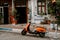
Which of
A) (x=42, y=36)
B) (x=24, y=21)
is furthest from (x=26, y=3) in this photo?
(x=42, y=36)

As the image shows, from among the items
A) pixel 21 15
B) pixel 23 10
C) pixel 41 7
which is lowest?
pixel 21 15

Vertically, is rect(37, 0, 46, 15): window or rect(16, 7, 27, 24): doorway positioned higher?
rect(37, 0, 46, 15): window

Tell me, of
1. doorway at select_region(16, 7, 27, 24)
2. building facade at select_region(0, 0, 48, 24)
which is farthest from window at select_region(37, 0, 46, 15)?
doorway at select_region(16, 7, 27, 24)

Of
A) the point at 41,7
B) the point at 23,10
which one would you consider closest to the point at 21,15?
the point at 23,10

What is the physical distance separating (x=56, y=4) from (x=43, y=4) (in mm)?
9802

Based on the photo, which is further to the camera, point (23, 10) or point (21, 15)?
point (21, 15)

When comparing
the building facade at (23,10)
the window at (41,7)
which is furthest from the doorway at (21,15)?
the window at (41,7)

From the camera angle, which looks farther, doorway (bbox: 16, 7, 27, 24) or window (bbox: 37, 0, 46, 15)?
doorway (bbox: 16, 7, 27, 24)

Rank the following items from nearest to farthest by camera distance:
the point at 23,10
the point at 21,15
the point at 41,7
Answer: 1. the point at 41,7
2. the point at 23,10
3. the point at 21,15

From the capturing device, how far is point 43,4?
30750 mm

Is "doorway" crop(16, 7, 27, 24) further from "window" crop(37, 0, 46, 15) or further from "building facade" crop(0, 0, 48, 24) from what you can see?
"window" crop(37, 0, 46, 15)

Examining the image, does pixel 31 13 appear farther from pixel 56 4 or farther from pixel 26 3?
pixel 56 4

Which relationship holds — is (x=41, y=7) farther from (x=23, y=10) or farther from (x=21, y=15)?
(x=21, y=15)

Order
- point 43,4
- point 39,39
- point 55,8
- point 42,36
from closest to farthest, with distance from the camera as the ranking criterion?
point 39,39 < point 42,36 < point 55,8 < point 43,4
